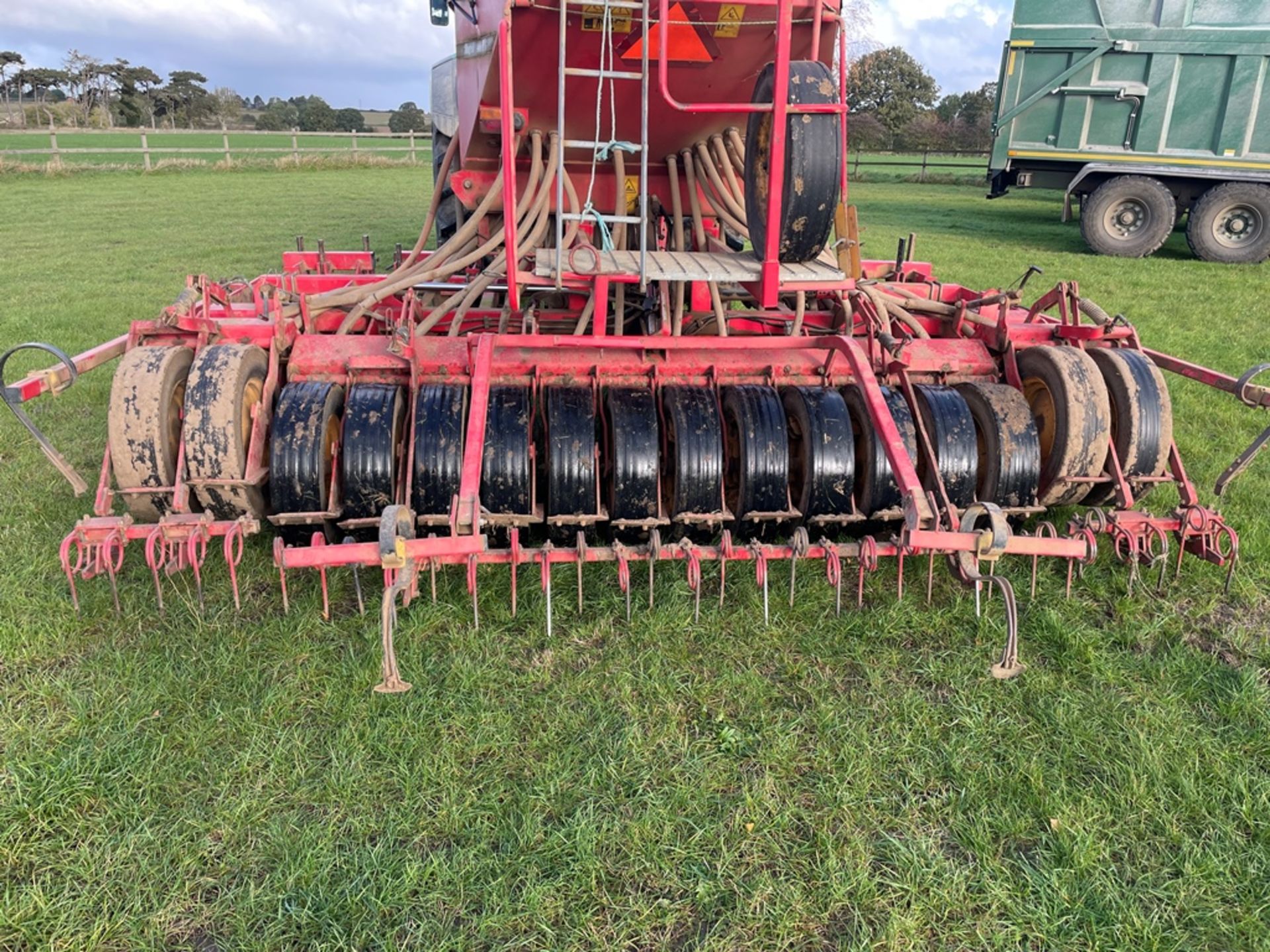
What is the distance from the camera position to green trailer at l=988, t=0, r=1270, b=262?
39.6ft

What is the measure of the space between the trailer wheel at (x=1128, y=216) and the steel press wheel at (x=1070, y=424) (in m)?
11.3

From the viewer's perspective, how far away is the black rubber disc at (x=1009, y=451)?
11.8 ft

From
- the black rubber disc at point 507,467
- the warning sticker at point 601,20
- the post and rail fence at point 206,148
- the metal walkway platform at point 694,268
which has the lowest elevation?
the black rubber disc at point 507,467

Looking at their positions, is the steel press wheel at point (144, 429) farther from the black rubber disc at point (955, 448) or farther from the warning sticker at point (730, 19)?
the black rubber disc at point (955, 448)

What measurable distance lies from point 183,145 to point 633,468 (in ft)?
119

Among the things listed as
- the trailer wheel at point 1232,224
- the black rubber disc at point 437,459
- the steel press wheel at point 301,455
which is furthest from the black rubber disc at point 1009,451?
the trailer wheel at point 1232,224

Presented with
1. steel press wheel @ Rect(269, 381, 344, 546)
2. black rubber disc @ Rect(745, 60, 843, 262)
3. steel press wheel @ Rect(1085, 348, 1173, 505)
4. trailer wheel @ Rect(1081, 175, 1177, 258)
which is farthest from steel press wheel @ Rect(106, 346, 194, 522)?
trailer wheel @ Rect(1081, 175, 1177, 258)

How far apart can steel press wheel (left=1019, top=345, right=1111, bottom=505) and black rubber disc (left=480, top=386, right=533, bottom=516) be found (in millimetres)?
2292

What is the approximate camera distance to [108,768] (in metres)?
2.54

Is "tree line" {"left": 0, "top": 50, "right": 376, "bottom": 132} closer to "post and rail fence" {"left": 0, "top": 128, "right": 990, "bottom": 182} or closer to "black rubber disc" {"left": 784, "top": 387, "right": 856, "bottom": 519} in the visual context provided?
"post and rail fence" {"left": 0, "top": 128, "right": 990, "bottom": 182}

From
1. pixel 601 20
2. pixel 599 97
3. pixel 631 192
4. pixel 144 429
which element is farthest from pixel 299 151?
pixel 599 97

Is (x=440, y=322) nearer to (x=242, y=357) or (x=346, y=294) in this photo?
(x=346, y=294)

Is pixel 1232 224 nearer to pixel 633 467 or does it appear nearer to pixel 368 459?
pixel 633 467

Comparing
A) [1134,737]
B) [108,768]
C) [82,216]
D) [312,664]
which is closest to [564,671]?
[312,664]
